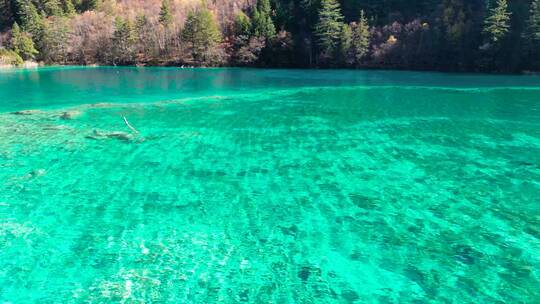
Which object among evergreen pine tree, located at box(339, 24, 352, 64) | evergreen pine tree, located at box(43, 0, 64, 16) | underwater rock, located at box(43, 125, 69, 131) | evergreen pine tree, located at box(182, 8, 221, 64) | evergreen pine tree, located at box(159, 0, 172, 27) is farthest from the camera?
evergreen pine tree, located at box(43, 0, 64, 16)

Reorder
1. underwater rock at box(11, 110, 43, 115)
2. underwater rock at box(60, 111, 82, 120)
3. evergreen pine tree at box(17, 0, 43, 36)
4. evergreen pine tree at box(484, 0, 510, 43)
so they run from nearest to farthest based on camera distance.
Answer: underwater rock at box(60, 111, 82, 120)
underwater rock at box(11, 110, 43, 115)
evergreen pine tree at box(484, 0, 510, 43)
evergreen pine tree at box(17, 0, 43, 36)

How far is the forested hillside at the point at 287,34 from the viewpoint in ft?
250

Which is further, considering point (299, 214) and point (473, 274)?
point (299, 214)

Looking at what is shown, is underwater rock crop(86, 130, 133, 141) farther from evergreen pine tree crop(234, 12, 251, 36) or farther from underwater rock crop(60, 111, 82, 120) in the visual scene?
evergreen pine tree crop(234, 12, 251, 36)

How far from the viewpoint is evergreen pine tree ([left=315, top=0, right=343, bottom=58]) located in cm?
9425

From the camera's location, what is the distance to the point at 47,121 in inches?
1345

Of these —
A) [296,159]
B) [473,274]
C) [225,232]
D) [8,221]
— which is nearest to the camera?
[473,274]

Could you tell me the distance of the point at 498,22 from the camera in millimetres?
73500

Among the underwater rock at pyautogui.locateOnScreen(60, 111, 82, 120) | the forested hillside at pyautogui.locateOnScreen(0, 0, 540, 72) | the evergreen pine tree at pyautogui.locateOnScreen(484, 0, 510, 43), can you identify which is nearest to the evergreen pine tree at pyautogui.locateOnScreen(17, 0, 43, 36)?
the forested hillside at pyautogui.locateOnScreen(0, 0, 540, 72)

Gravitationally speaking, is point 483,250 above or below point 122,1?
below

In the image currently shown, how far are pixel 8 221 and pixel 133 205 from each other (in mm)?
4329

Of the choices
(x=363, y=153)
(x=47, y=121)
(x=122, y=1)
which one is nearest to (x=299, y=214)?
(x=363, y=153)

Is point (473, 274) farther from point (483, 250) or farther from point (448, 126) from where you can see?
point (448, 126)

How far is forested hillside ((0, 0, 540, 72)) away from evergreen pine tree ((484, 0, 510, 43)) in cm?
17
